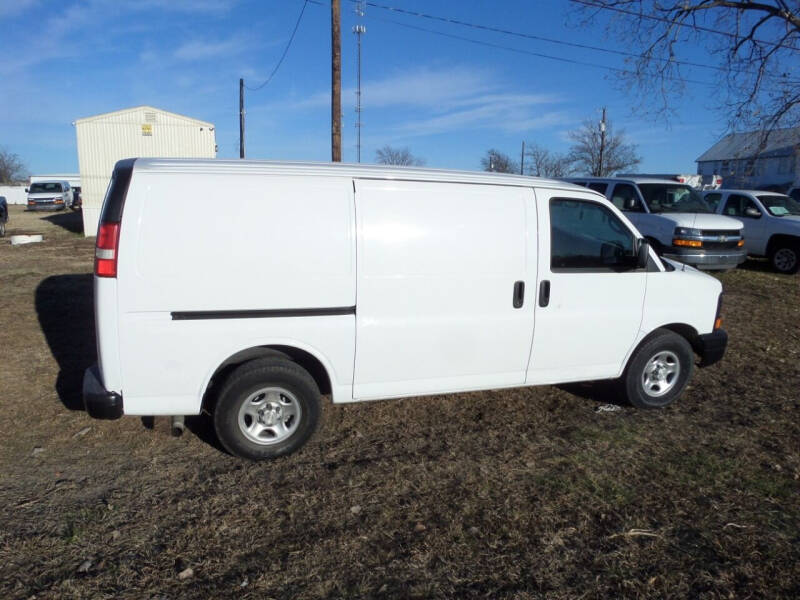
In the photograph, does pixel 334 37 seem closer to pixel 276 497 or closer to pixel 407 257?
pixel 407 257

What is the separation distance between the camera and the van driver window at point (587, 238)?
462 centimetres

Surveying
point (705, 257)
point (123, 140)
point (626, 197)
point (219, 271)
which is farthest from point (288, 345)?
point (123, 140)

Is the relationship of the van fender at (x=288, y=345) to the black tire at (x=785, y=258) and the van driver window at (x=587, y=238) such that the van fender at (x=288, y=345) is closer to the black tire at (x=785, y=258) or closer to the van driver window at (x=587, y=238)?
the van driver window at (x=587, y=238)

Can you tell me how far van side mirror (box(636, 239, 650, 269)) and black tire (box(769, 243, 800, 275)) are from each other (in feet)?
35.2

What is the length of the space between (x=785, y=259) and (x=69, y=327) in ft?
46.9

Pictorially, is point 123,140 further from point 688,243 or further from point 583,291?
point 583,291

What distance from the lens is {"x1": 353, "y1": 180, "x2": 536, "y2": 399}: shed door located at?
13.3ft

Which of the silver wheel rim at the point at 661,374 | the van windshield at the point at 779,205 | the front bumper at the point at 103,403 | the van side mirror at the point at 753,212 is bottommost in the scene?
the silver wheel rim at the point at 661,374

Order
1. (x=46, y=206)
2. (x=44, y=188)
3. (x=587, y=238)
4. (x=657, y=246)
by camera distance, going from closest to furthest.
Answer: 1. (x=587, y=238)
2. (x=657, y=246)
3. (x=46, y=206)
4. (x=44, y=188)

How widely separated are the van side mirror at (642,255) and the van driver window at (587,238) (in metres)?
0.04

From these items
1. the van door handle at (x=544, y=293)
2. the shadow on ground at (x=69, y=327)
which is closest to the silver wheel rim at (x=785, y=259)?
the van door handle at (x=544, y=293)

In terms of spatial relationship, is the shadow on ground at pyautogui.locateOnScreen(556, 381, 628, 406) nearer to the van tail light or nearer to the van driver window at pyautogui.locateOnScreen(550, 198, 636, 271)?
the van driver window at pyautogui.locateOnScreen(550, 198, 636, 271)

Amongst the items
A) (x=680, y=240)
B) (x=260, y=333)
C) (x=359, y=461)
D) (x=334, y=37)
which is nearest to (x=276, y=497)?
(x=359, y=461)

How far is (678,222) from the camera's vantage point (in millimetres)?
11344
